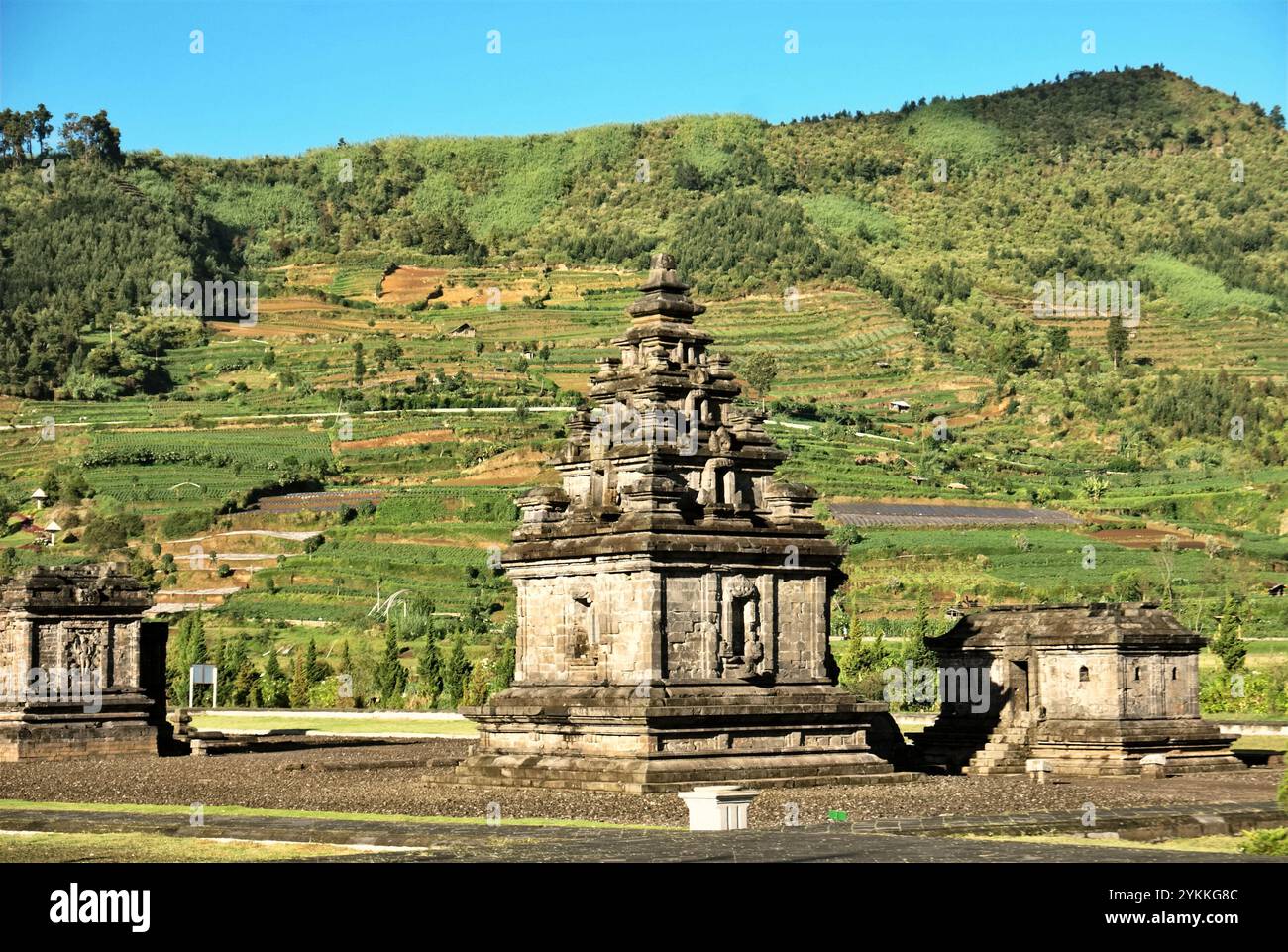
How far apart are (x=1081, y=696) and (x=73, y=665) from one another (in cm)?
2317

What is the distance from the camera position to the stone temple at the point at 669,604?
37.0m

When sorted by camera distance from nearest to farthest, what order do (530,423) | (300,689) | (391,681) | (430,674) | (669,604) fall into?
(669,604), (430,674), (391,681), (300,689), (530,423)

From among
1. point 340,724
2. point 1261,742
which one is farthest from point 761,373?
point 1261,742

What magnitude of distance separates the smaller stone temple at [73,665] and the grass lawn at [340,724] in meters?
12.6

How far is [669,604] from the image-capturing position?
123ft

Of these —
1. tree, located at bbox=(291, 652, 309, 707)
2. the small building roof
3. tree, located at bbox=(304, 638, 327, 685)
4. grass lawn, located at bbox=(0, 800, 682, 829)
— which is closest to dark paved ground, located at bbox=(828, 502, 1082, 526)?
tree, located at bbox=(304, 638, 327, 685)

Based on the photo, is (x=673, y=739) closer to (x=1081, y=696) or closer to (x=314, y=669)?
(x=1081, y=696)

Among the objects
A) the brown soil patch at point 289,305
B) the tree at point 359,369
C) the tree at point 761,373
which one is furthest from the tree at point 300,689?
the brown soil patch at point 289,305

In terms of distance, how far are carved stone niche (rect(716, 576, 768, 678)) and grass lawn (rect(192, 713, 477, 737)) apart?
23.1 metres

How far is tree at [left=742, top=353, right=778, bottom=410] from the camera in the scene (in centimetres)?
14650

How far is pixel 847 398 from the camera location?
153500mm

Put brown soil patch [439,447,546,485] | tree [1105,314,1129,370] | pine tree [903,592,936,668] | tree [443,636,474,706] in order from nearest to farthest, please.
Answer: pine tree [903,592,936,668], tree [443,636,474,706], brown soil patch [439,447,546,485], tree [1105,314,1129,370]

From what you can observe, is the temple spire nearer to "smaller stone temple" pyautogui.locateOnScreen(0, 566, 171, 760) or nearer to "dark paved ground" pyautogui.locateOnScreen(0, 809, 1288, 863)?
"dark paved ground" pyautogui.locateOnScreen(0, 809, 1288, 863)

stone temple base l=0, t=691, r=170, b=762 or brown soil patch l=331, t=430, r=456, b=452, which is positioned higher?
brown soil patch l=331, t=430, r=456, b=452
